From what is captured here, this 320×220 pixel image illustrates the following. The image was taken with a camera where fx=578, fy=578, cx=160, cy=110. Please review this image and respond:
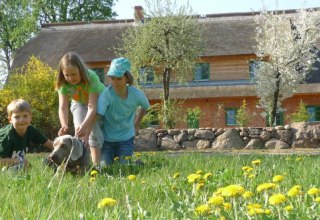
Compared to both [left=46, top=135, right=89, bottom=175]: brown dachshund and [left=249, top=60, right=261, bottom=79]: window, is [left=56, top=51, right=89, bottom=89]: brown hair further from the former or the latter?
[left=249, top=60, right=261, bottom=79]: window

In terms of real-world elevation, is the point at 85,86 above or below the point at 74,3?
below

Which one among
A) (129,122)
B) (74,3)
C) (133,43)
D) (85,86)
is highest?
(74,3)

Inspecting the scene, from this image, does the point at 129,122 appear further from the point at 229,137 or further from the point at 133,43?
the point at 133,43

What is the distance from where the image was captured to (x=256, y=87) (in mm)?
29219

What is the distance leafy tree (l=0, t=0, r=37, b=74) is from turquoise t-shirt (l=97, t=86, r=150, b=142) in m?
39.3

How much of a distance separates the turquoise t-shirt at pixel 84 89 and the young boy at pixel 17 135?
2.08 feet

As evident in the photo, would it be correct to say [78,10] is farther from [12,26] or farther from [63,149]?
[63,149]

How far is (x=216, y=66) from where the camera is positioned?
Answer: 32188 mm

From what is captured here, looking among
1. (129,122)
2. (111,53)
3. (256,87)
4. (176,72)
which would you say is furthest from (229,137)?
(111,53)

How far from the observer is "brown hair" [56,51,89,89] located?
6.05m

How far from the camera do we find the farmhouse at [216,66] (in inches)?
1204

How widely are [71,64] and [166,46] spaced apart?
1826 cm

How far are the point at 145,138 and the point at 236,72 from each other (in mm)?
14009

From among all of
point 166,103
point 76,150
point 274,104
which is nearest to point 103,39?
point 274,104
